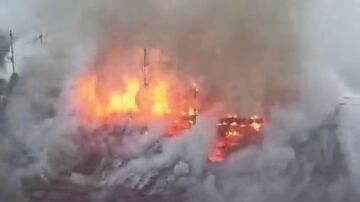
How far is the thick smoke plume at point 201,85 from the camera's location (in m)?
16.4

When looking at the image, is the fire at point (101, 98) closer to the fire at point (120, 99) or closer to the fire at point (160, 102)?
the fire at point (120, 99)

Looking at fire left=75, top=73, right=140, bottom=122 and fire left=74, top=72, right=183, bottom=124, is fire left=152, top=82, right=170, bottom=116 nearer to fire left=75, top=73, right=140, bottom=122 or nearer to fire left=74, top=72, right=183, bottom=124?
fire left=74, top=72, right=183, bottom=124

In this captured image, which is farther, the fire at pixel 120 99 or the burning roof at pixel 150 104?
the fire at pixel 120 99

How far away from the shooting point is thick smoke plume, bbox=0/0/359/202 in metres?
16.4

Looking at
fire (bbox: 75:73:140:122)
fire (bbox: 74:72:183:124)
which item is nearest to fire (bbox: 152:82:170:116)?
fire (bbox: 74:72:183:124)

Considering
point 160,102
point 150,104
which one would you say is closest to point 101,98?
point 150,104

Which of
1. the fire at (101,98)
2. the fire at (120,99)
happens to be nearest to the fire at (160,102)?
the fire at (120,99)

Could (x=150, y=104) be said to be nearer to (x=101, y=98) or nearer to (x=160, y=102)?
(x=160, y=102)

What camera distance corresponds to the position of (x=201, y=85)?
17.7 meters

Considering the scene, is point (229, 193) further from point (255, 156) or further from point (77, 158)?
point (77, 158)

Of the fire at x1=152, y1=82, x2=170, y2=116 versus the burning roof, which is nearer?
the burning roof

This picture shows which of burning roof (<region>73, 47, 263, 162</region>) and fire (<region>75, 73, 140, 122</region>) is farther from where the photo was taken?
fire (<region>75, 73, 140, 122</region>)

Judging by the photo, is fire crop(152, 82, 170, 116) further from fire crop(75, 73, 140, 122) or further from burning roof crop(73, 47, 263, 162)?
fire crop(75, 73, 140, 122)

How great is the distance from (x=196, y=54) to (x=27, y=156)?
537cm
